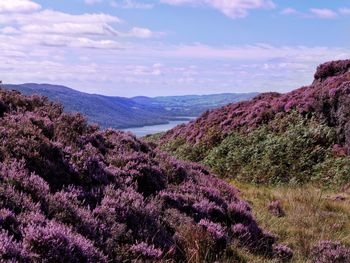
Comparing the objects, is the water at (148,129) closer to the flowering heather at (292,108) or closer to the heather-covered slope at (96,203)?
the flowering heather at (292,108)

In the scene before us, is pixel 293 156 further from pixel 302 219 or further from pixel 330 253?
pixel 330 253

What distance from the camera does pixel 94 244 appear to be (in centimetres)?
539

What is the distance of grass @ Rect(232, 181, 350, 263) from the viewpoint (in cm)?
806

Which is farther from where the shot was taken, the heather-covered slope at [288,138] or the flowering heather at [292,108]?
the flowering heather at [292,108]

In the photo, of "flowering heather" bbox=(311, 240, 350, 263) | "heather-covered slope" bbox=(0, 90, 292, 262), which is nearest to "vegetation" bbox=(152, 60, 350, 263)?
"flowering heather" bbox=(311, 240, 350, 263)

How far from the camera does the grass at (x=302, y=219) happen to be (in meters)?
8.06

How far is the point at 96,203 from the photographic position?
21.8ft

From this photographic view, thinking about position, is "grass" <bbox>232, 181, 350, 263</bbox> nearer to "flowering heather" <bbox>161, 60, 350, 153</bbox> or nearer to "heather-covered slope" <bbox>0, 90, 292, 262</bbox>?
"heather-covered slope" <bbox>0, 90, 292, 262</bbox>

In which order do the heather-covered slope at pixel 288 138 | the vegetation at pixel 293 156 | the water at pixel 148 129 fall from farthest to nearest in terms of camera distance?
the heather-covered slope at pixel 288 138, the water at pixel 148 129, the vegetation at pixel 293 156

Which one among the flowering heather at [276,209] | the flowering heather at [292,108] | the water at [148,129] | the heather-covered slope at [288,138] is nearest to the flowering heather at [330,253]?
the flowering heather at [276,209]

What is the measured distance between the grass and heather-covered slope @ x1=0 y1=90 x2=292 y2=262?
1.61 feet

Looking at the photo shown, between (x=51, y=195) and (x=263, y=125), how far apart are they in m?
19.9

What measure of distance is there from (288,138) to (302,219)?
1191cm

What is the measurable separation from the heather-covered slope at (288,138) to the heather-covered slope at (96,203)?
9119 millimetres
